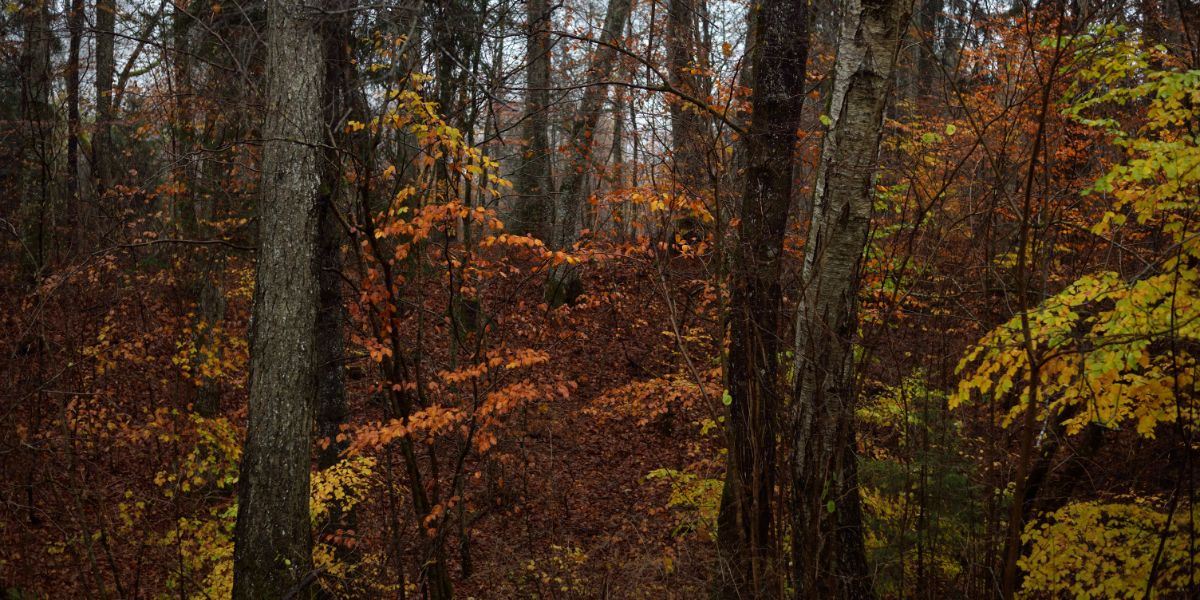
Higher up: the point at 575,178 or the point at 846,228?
the point at 575,178

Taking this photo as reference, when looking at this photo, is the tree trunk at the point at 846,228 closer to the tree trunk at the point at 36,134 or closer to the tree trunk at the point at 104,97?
the tree trunk at the point at 36,134

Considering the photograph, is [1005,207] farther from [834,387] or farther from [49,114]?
[49,114]

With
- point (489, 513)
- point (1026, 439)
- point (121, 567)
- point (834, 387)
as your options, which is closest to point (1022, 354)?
point (834, 387)

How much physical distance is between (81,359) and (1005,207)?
30.2ft

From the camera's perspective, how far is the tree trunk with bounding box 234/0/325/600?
17.7 ft

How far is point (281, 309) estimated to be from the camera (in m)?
5.41

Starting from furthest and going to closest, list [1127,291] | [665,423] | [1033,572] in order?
1. [665,423]
2. [1033,572]
3. [1127,291]

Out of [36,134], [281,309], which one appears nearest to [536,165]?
[36,134]

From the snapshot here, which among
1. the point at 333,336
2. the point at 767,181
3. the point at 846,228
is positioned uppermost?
the point at 767,181

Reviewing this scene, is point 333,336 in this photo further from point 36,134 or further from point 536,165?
point 36,134

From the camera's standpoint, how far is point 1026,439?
2.16 metres

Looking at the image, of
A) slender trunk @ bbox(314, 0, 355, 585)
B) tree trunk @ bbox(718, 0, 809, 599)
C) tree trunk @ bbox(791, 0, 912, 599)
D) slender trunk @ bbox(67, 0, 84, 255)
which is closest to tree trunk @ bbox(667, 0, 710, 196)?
tree trunk @ bbox(718, 0, 809, 599)

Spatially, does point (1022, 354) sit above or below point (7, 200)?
below

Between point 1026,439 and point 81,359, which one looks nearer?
point 1026,439
